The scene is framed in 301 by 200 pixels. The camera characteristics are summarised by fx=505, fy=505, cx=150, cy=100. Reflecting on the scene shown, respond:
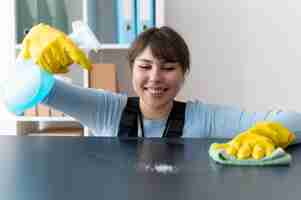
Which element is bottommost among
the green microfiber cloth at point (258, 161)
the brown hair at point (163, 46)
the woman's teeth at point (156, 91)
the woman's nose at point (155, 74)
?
the green microfiber cloth at point (258, 161)

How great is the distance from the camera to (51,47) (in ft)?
3.81

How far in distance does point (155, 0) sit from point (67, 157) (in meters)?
1.27

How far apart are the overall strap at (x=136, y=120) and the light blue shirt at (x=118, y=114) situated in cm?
1

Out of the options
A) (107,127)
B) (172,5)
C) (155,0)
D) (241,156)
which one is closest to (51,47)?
(107,127)

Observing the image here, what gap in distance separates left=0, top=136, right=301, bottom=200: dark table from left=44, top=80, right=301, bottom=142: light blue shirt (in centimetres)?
21

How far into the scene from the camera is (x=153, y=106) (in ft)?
4.34

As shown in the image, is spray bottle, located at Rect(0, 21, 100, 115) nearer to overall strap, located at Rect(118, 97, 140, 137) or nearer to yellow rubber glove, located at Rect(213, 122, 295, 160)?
overall strap, located at Rect(118, 97, 140, 137)

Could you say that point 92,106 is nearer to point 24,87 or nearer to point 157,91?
point 157,91

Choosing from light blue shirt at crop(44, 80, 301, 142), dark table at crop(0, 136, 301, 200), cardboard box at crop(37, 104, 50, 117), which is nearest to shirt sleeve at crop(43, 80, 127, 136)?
light blue shirt at crop(44, 80, 301, 142)

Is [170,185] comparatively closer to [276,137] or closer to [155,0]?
[276,137]

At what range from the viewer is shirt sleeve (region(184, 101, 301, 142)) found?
1.21 m

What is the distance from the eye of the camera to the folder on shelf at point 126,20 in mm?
2045

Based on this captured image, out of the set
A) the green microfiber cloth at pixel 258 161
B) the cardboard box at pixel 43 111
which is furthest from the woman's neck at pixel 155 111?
the cardboard box at pixel 43 111

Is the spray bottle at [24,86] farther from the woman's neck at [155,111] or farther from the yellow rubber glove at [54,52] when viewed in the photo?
the woman's neck at [155,111]
